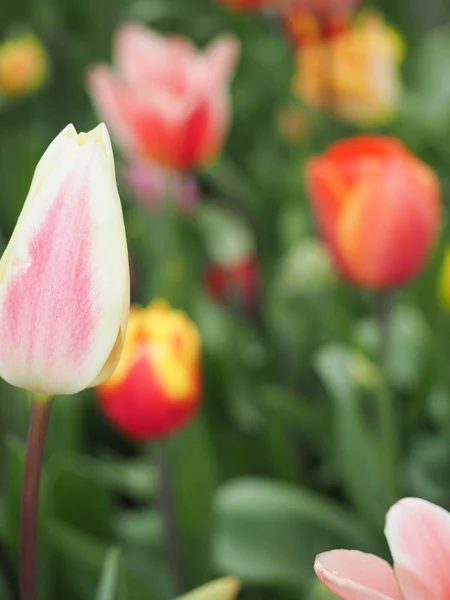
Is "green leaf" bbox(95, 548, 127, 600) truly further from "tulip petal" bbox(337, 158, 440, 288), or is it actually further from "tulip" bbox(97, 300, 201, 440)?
"tulip petal" bbox(337, 158, 440, 288)

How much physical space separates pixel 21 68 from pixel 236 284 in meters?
0.56

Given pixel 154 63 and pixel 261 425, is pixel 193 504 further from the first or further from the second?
pixel 154 63

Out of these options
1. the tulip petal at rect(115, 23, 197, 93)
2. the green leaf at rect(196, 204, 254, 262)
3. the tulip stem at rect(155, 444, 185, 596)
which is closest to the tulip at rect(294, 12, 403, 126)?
the green leaf at rect(196, 204, 254, 262)

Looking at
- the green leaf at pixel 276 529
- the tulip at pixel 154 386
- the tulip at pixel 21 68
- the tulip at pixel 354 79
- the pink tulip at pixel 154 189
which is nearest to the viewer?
the tulip at pixel 154 386

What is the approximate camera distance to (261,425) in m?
0.70

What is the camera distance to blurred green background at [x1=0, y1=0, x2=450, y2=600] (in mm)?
568

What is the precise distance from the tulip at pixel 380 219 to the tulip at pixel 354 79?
0.51m

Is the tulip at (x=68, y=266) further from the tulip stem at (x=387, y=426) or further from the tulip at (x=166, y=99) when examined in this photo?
the tulip at (x=166, y=99)

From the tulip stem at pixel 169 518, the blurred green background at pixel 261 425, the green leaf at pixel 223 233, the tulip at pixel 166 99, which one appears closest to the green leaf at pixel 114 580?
the blurred green background at pixel 261 425

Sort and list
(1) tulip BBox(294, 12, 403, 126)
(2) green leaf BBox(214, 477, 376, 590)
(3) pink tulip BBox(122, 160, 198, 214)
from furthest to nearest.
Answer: (1) tulip BBox(294, 12, 403, 126) → (3) pink tulip BBox(122, 160, 198, 214) → (2) green leaf BBox(214, 477, 376, 590)

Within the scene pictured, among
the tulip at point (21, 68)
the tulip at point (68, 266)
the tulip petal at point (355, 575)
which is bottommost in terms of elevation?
the tulip petal at point (355, 575)

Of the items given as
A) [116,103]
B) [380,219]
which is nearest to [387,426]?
[380,219]

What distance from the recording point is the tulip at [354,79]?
3.56ft

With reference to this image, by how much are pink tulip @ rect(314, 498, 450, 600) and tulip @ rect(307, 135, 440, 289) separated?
1.07ft
